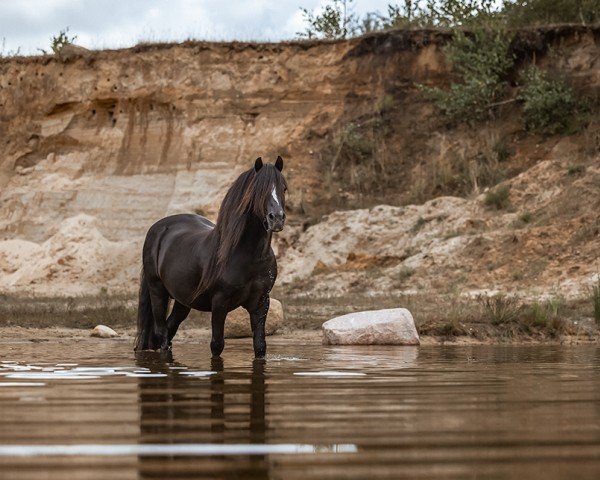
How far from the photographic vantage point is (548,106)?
98.2ft

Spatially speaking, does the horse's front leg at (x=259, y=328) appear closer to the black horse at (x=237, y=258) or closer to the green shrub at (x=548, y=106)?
the black horse at (x=237, y=258)

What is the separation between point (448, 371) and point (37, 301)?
1696cm

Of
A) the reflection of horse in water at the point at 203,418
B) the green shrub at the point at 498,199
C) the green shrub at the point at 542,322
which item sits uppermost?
the green shrub at the point at 498,199

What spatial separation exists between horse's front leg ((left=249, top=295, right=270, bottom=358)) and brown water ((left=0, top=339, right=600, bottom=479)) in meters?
1.22

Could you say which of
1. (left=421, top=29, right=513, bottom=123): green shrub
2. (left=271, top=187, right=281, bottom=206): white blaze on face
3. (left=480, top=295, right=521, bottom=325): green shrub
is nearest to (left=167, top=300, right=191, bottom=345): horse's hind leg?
(left=271, top=187, right=281, bottom=206): white blaze on face

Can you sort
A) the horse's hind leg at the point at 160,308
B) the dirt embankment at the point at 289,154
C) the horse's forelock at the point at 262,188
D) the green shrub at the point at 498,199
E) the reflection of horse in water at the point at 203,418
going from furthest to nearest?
the dirt embankment at the point at 289,154
the green shrub at the point at 498,199
the horse's hind leg at the point at 160,308
the horse's forelock at the point at 262,188
the reflection of horse in water at the point at 203,418

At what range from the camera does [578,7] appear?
110 ft

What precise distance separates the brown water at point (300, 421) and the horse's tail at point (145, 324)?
127 inches

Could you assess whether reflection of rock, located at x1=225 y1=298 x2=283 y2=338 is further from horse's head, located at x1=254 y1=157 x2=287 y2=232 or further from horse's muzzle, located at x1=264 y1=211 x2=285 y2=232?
horse's muzzle, located at x1=264 y1=211 x2=285 y2=232

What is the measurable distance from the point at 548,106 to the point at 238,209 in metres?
21.4

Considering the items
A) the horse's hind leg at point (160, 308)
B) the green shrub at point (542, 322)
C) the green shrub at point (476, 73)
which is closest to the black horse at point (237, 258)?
the horse's hind leg at point (160, 308)

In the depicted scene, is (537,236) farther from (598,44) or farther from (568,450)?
(568,450)

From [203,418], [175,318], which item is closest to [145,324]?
[175,318]

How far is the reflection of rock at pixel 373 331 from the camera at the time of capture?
13.3m
